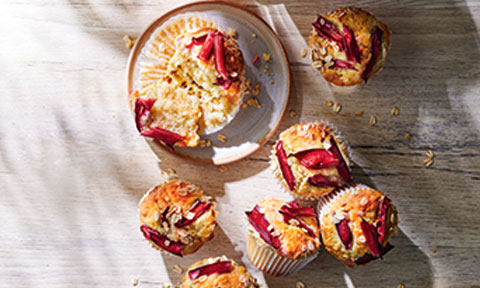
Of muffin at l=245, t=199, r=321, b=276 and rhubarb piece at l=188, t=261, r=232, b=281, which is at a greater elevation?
muffin at l=245, t=199, r=321, b=276

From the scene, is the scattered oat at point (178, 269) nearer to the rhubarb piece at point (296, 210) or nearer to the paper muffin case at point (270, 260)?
the paper muffin case at point (270, 260)

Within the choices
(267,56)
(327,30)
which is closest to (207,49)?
(267,56)

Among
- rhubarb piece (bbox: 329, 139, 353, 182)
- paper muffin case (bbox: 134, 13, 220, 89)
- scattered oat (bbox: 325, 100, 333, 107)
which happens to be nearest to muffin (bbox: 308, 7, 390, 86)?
scattered oat (bbox: 325, 100, 333, 107)

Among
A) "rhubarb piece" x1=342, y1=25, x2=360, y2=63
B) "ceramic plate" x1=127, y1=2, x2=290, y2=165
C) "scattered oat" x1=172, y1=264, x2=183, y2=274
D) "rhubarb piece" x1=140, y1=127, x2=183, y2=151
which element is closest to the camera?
"rhubarb piece" x1=342, y1=25, x2=360, y2=63

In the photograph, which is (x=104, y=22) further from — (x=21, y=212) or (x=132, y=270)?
(x=132, y=270)

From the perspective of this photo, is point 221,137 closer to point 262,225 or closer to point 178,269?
point 262,225

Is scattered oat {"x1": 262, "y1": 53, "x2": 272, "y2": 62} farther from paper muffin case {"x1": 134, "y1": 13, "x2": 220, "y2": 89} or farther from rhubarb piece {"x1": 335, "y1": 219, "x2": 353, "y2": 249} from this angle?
rhubarb piece {"x1": 335, "y1": 219, "x2": 353, "y2": 249}

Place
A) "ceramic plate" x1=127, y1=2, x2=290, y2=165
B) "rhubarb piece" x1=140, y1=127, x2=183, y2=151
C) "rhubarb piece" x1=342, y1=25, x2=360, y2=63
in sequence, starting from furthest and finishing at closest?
"ceramic plate" x1=127, y1=2, x2=290, y2=165
"rhubarb piece" x1=140, y1=127, x2=183, y2=151
"rhubarb piece" x1=342, y1=25, x2=360, y2=63
